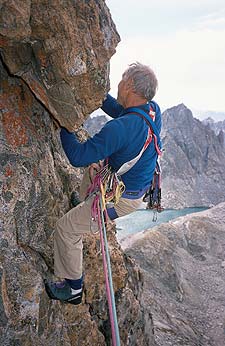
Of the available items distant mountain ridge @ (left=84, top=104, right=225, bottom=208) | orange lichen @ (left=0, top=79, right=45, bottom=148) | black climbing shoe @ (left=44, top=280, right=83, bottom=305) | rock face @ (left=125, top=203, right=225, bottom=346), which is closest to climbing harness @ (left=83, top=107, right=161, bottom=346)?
black climbing shoe @ (left=44, top=280, right=83, bottom=305)

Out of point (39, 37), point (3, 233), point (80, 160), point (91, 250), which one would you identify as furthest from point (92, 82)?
point (91, 250)

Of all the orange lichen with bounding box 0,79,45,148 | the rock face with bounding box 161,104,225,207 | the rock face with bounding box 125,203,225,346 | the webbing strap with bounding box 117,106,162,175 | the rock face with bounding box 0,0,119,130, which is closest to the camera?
the rock face with bounding box 0,0,119,130

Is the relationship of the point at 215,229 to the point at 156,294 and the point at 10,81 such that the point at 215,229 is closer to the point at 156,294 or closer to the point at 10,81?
the point at 156,294

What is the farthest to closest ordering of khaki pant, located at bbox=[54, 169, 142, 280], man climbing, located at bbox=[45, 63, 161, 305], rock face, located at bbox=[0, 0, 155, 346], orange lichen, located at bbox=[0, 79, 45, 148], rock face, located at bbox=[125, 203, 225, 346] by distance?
rock face, located at bbox=[125, 203, 225, 346], khaki pant, located at bbox=[54, 169, 142, 280], orange lichen, located at bbox=[0, 79, 45, 148], rock face, located at bbox=[0, 0, 155, 346], man climbing, located at bbox=[45, 63, 161, 305]

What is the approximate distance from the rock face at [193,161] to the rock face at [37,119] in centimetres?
13903

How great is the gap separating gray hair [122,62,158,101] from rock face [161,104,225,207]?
140 metres

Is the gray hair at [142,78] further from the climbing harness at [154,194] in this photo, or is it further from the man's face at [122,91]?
the climbing harness at [154,194]

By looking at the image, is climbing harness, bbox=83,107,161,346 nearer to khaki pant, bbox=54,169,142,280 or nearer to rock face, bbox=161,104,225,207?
khaki pant, bbox=54,169,142,280

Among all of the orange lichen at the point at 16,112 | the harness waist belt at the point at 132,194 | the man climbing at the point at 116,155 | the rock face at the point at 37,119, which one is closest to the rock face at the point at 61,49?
the rock face at the point at 37,119

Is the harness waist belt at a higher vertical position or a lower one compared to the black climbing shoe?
higher

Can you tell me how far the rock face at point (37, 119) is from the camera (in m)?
4.95

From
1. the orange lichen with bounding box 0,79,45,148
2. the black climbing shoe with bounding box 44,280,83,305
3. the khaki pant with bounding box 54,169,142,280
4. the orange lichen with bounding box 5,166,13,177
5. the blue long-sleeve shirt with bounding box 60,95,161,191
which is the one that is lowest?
the black climbing shoe with bounding box 44,280,83,305

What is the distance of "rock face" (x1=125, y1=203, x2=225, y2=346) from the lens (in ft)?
105

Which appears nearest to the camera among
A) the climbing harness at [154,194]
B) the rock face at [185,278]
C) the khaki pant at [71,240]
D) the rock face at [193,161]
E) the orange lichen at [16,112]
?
the orange lichen at [16,112]
